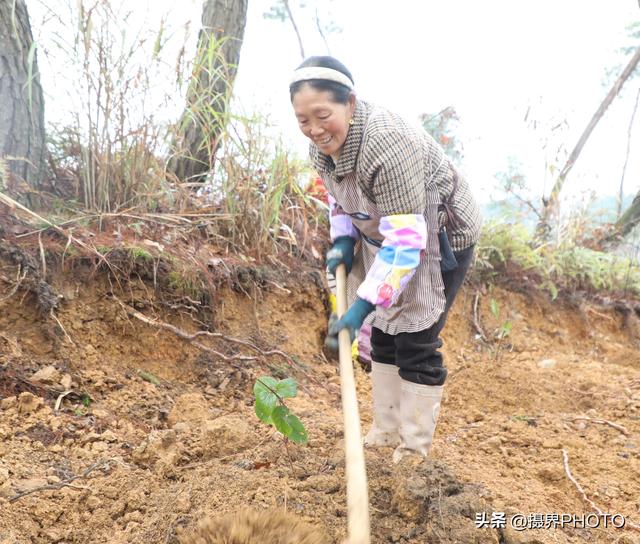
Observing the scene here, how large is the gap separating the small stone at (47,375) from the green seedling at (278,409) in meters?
1.01

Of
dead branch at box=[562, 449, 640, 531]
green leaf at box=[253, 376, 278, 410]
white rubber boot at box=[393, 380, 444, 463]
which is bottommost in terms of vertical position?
dead branch at box=[562, 449, 640, 531]

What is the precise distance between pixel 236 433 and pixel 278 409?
43cm

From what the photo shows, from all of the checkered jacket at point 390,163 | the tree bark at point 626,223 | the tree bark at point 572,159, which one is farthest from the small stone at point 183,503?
the tree bark at point 626,223

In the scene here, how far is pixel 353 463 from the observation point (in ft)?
4.16

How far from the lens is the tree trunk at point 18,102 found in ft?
9.01

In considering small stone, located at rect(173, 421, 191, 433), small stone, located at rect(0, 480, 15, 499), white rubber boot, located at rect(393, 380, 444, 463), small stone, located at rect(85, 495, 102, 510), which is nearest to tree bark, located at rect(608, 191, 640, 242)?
white rubber boot, located at rect(393, 380, 444, 463)

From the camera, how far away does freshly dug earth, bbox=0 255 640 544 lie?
60.1 inches

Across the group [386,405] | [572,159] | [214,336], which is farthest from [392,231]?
[572,159]

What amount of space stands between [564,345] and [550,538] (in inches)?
128

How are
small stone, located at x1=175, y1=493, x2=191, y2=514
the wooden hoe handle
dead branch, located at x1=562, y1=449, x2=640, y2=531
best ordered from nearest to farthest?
the wooden hoe handle < small stone, located at x1=175, y1=493, x2=191, y2=514 < dead branch, located at x1=562, y1=449, x2=640, y2=531

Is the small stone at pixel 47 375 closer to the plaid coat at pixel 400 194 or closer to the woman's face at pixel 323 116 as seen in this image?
the plaid coat at pixel 400 194

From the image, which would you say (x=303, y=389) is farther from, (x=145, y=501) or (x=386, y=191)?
(x=386, y=191)

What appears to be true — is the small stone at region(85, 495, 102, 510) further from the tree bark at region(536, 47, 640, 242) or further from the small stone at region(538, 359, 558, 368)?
the tree bark at region(536, 47, 640, 242)

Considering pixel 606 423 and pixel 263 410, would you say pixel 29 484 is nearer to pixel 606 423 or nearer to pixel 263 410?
pixel 263 410
